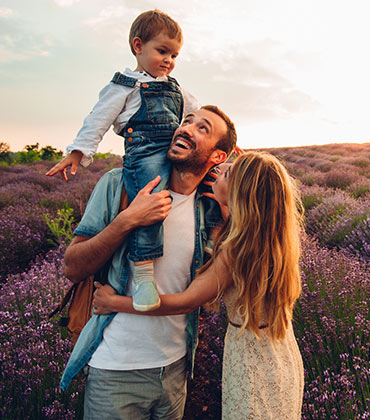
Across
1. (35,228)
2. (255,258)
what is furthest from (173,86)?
(35,228)

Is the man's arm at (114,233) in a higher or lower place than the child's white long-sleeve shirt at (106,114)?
lower

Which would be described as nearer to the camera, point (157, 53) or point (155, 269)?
point (155, 269)

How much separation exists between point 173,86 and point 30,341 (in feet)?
7.97

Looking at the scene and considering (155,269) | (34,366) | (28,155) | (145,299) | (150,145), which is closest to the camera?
(145,299)

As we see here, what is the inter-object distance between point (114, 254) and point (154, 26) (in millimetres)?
1476

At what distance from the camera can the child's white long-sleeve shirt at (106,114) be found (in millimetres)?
2098

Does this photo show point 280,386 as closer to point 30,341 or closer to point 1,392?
point 1,392

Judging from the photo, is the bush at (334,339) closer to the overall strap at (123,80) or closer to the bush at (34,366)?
the bush at (34,366)

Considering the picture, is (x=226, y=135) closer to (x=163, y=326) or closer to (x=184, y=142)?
(x=184, y=142)

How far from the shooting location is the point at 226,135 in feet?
6.62

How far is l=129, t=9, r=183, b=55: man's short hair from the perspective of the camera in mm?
2193

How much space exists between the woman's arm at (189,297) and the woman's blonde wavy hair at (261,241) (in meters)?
0.06

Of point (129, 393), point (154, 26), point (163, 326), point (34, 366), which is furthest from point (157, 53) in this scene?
point (34, 366)

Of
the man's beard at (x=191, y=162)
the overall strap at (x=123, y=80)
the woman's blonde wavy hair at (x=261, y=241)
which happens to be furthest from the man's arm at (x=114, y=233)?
the overall strap at (x=123, y=80)
